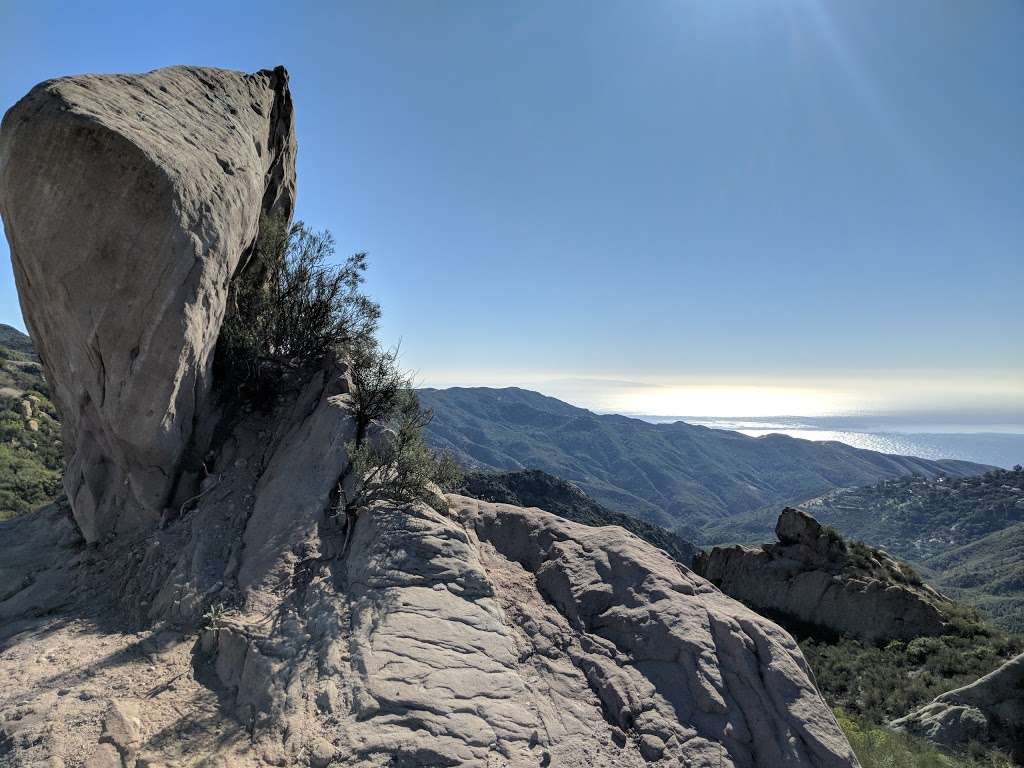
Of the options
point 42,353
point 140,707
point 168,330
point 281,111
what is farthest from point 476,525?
point 281,111

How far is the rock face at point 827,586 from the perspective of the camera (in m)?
31.4

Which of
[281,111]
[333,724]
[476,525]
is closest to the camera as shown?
[333,724]

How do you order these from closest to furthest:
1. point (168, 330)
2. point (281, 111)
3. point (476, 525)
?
point (168, 330), point (476, 525), point (281, 111)

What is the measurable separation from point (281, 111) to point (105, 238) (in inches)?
340

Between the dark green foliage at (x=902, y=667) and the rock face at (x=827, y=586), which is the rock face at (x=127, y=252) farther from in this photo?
the rock face at (x=827, y=586)

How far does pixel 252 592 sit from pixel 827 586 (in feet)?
119

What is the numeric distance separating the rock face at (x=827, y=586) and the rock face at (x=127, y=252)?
36.6 meters

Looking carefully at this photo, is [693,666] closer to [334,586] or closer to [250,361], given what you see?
[334,586]

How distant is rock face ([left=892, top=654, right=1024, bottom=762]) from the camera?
17406 mm

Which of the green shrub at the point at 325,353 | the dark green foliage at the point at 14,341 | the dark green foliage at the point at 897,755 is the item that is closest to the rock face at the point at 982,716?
the dark green foliage at the point at 897,755

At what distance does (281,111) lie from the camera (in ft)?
50.2

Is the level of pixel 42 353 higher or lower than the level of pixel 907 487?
higher

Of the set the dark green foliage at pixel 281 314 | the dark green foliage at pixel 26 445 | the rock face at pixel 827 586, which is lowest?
the rock face at pixel 827 586

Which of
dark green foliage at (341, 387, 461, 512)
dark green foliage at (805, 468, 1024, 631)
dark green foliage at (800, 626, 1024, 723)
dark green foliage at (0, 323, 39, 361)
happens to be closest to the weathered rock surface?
dark green foliage at (341, 387, 461, 512)
